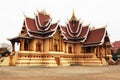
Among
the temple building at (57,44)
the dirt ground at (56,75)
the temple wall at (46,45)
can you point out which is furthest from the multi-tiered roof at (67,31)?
the dirt ground at (56,75)

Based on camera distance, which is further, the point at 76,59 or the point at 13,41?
the point at 76,59

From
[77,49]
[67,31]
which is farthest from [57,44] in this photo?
[67,31]

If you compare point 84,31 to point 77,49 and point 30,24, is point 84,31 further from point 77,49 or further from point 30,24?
point 30,24

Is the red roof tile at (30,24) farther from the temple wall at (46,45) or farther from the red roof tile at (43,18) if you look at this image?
the temple wall at (46,45)

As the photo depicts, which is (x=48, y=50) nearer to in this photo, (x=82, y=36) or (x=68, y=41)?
(x=68, y=41)

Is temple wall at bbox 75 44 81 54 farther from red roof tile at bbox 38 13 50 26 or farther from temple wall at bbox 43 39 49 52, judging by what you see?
red roof tile at bbox 38 13 50 26

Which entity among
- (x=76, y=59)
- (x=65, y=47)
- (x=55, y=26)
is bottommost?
(x=76, y=59)

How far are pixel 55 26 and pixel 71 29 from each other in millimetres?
7759

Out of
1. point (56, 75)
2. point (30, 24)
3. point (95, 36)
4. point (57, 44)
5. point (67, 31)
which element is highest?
point (30, 24)

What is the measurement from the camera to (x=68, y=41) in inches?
Result: 1469

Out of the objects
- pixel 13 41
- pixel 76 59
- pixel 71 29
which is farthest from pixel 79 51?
pixel 13 41

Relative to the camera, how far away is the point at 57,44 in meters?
33.7

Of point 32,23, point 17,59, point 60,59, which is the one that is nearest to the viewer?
point 17,59

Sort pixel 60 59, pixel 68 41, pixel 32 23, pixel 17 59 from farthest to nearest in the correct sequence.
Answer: pixel 68 41, pixel 32 23, pixel 60 59, pixel 17 59
